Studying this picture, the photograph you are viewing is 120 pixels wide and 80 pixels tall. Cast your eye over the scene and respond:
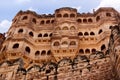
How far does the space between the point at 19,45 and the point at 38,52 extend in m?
2.43

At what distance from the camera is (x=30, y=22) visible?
102 feet

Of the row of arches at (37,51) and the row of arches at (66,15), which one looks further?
the row of arches at (66,15)

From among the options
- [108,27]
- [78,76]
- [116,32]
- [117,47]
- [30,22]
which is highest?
[30,22]

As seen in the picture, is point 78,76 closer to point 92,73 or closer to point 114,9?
point 92,73

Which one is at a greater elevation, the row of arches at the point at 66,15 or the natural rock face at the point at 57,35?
the row of arches at the point at 66,15

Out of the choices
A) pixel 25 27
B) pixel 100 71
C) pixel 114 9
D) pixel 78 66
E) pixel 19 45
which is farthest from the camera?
pixel 114 9

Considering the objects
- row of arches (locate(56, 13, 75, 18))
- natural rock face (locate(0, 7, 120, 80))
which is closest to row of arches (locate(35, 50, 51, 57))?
natural rock face (locate(0, 7, 120, 80))

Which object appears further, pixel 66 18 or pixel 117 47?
pixel 66 18

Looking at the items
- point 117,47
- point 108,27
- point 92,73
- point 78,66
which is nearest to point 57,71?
point 78,66

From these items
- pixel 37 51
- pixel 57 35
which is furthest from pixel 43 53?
pixel 57 35

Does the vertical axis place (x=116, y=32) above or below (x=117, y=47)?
above

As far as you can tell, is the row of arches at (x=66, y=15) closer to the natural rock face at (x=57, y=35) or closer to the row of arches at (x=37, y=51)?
the natural rock face at (x=57, y=35)

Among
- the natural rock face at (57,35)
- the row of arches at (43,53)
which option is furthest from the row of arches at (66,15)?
the row of arches at (43,53)

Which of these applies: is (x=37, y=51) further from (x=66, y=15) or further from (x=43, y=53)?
(x=66, y=15)
